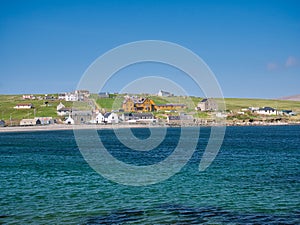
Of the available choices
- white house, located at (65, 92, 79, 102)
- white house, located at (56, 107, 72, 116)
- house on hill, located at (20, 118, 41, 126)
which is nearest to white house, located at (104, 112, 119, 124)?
white house, located at (56, 107, 72, 116)

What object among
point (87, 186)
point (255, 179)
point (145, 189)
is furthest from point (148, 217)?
point (255, 179)

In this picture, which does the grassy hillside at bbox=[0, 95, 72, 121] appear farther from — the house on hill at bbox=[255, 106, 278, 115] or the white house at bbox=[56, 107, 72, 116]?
the house on hill at bbox=[255, 106, 278, 115]

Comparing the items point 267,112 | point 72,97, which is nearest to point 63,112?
point 72,97

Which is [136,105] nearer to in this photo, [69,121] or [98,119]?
[98,119]

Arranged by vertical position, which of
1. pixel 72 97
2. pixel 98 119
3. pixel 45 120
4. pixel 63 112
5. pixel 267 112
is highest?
pixel 72 97

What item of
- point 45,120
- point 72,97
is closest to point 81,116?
point 45,120

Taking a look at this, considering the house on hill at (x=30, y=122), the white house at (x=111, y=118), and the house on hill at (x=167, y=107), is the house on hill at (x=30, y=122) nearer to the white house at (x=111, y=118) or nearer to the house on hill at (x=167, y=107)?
the white house at (x=111, y=118)

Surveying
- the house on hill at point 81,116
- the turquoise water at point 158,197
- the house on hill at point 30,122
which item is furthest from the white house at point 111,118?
the turquoise water at point 158,197

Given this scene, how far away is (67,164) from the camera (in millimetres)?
38469

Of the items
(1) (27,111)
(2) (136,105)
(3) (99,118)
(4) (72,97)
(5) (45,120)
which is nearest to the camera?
(5) (45,120)

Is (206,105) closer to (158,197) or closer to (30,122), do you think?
(30,122)

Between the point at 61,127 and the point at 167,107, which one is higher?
the point at 167,107

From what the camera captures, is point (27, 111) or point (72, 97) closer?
point (27, 111)

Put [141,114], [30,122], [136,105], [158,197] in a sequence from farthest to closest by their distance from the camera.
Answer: [136,105]
[141,114]
[30,122]
[158,197]
